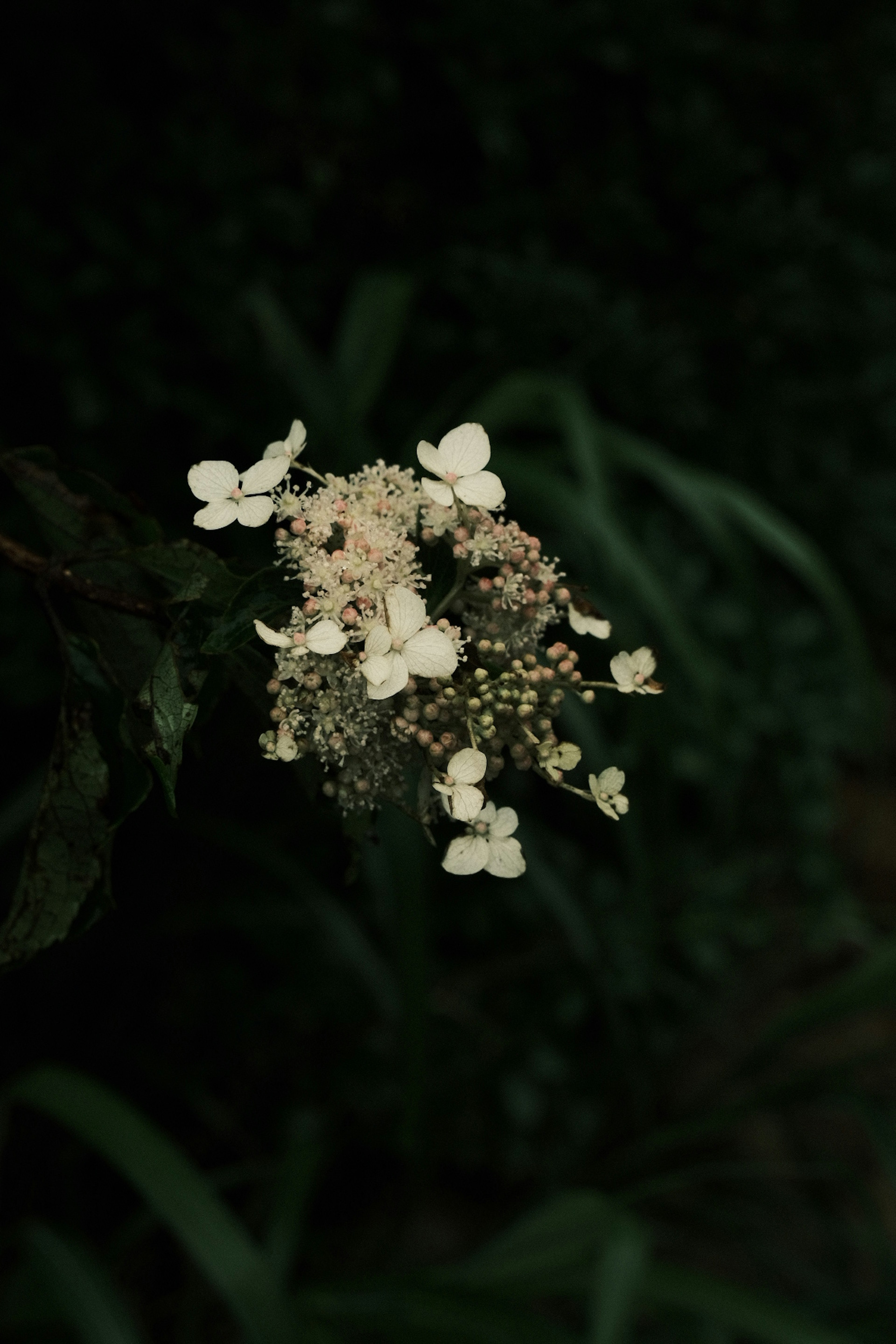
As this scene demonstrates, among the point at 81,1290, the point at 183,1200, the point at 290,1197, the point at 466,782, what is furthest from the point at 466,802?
the point at 290,1197

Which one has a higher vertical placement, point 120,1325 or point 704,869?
point 704,869

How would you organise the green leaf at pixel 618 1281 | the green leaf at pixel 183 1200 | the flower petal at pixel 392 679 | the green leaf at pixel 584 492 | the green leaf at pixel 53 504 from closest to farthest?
the flower petal at pixel 392 679
the green leaf at pixel 53 504
the green leaf at pixel 183 1200
the green leaf at pixel 618 1281
the green leaf at pixel 584 492

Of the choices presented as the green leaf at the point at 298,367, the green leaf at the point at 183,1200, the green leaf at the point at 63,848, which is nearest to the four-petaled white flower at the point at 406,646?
the green leaf at the point at 63,848

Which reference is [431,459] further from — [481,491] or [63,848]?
[63,848]

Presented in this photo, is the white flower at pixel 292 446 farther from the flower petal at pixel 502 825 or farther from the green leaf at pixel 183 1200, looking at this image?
the green leaf at pixel 183 1200

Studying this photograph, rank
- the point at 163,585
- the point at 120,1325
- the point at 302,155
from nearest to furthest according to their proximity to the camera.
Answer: the point at 163,585, the point at 120,1325, the point at 302,155

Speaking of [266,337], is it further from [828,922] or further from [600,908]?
[828,922]

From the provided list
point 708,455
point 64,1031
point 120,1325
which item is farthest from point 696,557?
point 120,1325

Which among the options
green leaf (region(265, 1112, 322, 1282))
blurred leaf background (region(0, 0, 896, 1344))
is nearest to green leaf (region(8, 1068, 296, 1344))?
blurred leaf background (region(0, 0, 896, 1344))
